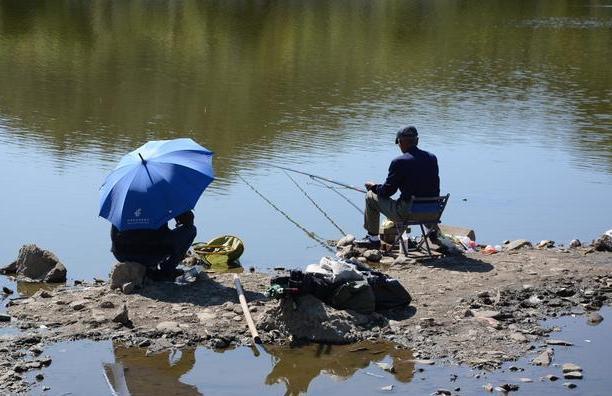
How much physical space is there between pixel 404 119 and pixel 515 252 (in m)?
10.3

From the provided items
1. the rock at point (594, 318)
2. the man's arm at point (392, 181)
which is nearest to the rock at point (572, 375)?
the rock at point (594, 318)

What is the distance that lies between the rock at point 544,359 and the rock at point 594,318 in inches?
41.9

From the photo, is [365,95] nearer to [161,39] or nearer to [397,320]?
[161,39]

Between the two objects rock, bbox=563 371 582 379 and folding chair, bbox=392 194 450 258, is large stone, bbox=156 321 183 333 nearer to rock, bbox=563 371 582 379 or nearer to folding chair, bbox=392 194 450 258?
rock, bbox=563 371 582 379

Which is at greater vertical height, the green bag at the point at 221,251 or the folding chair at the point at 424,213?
the folding chair at the point at 424,213

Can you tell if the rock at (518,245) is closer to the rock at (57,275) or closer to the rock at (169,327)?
the rock at (169,327)

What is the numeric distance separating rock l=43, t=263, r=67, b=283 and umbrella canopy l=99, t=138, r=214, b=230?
0.98 m

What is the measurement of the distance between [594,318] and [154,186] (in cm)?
393

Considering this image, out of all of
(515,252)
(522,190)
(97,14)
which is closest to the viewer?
(515,252)

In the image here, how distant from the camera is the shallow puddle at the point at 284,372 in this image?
28.0 ft

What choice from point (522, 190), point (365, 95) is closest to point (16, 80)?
point (365, 95)

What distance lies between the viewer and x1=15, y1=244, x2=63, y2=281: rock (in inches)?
449

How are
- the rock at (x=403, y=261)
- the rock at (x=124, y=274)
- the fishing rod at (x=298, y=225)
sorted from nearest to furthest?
the rock at (x=124, y=274), the rock at (x=403, y=261), the fishing rod at (x=298, y=225)

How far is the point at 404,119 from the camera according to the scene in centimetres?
2238
